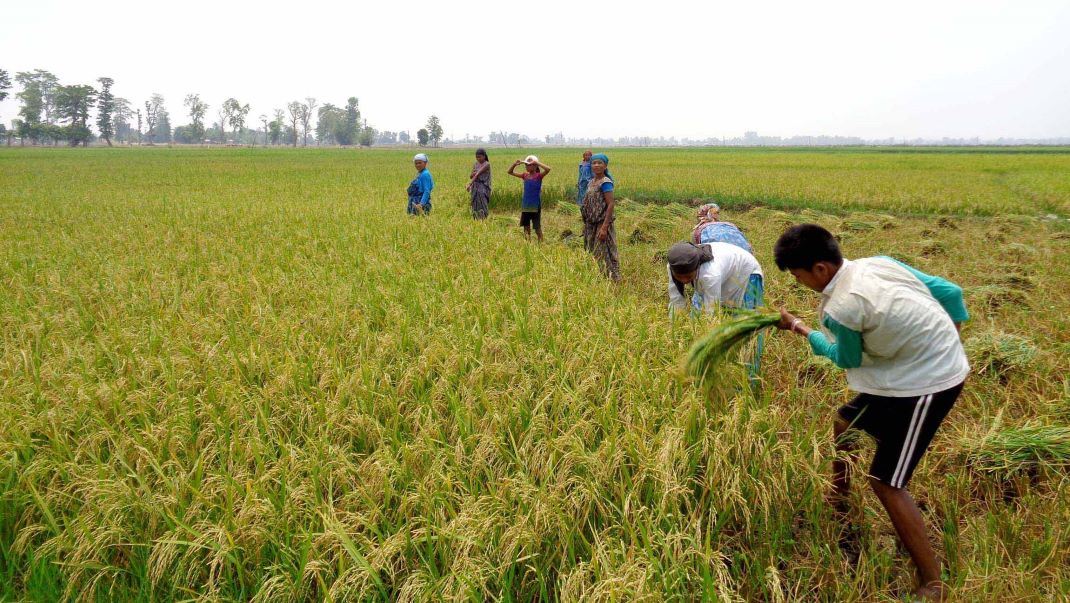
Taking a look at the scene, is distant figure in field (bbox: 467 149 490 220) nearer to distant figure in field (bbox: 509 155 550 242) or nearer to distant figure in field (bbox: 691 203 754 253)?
distant figure in field (bbox: 509 155 550 242)

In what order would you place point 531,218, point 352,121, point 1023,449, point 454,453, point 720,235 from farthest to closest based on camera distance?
1. point 352,121
2. point 531,218
3. point 720,235
4. point 1023,449
5. point 454,453

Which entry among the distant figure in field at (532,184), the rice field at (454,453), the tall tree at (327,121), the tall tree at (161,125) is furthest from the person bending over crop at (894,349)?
the tall tree at (161,125)

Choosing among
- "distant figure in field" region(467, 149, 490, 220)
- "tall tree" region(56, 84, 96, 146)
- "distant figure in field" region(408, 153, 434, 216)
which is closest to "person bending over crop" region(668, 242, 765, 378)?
"distant figure in field" region(408, 153, 434, 216)

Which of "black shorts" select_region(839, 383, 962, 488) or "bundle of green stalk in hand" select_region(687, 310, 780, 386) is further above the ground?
"bundle of green stalk in hand" select_region(687, 310, 780, 386)

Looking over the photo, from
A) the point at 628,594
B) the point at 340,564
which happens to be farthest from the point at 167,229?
the point at 628,594

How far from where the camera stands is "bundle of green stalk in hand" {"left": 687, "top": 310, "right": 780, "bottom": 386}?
2383 millimetres

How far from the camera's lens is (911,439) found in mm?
2059

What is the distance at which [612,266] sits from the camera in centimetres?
638

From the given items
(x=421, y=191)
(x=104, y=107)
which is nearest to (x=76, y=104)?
(x=104, y=107)

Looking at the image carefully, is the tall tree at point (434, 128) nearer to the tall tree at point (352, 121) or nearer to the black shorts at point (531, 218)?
the tall tree at point (352, 121)

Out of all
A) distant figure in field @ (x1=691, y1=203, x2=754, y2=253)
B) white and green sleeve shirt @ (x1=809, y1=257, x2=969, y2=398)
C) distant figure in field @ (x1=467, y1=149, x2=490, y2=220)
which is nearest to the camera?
white and green sleeve shirt @ (x1=809, y1=257, x2=969, y2=398)

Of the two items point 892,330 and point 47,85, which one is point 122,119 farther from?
point 892,330

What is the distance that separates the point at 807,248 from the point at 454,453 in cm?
163

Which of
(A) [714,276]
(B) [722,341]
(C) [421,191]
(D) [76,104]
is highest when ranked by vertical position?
(D) [76,104]
